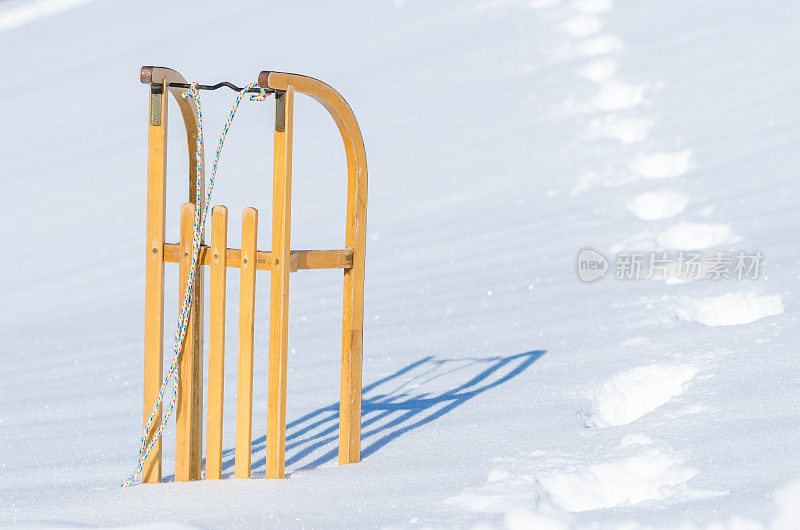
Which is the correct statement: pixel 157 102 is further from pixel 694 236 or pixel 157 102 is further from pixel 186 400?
pixel 694 236

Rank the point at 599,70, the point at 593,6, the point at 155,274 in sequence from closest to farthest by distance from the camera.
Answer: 1. the point at 155,274
2. the point at 599,70
3. the point at 593,6

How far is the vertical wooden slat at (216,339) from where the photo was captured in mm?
2543

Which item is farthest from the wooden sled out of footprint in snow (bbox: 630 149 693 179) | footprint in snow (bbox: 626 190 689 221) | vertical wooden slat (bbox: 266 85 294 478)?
footprint in snow (bbox: 630 149 693 179)

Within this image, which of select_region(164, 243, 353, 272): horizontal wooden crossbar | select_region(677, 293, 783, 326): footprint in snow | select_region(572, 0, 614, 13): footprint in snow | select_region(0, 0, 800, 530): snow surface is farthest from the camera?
select_region(572, 0, 614, 13): footprint in snow

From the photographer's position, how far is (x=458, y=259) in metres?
5.72

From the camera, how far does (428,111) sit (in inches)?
341

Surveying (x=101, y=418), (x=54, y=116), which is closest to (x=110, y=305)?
(x=101, y=418)

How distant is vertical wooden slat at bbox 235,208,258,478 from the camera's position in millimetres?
2521

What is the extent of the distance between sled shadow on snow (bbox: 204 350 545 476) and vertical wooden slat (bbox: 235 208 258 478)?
0.28 meters

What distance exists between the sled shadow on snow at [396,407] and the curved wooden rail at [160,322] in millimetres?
251

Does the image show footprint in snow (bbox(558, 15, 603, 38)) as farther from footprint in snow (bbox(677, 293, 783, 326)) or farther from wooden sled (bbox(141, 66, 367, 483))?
wooden sled (bbox(141, 66, 367, 483))

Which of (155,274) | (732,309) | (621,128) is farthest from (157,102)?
(621,128)

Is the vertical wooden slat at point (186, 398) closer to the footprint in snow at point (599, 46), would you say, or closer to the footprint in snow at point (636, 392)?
the footprint in snow at point (636, 392)

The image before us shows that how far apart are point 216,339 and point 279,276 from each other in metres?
0.25
